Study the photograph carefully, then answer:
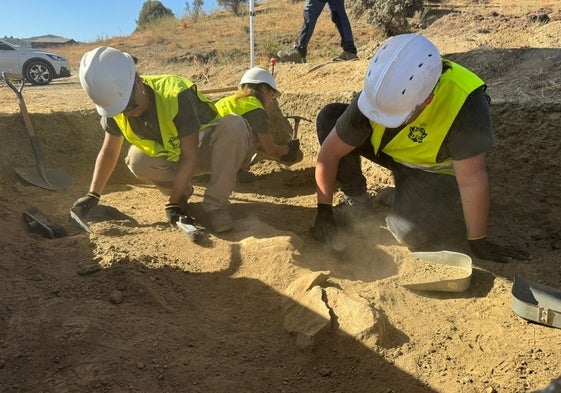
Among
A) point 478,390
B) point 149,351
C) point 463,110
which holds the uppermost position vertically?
point 463,110

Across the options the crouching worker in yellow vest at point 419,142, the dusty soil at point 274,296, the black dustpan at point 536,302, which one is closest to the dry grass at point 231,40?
the dusty soil at point 274,296

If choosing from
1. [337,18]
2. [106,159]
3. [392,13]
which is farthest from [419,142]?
[392,13]

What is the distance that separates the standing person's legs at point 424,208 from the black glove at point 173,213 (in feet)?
5.00

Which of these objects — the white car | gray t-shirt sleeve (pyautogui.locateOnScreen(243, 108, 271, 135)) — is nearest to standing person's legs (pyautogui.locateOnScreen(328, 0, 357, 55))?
gray t-shirt sleeve (pyautogui.locateOnScreen(243, 108, 271, 135))

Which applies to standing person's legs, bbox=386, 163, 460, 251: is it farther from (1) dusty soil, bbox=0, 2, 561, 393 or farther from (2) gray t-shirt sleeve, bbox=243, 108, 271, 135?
(2) gray t-shirt sleeve, bbox=243, 108, 271, 135

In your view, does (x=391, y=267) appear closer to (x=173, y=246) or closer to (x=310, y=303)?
(x=310, y=303)

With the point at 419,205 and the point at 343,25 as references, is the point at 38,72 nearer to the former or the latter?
the point at 343,25

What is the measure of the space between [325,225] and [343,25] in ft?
13.7

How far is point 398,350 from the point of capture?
7.23ft

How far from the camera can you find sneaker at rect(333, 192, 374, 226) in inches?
145

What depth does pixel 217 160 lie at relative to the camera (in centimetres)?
369

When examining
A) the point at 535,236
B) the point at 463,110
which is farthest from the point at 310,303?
the point at 535,236

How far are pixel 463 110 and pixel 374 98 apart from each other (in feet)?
1.67

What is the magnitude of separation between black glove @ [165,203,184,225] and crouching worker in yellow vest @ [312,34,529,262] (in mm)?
987
